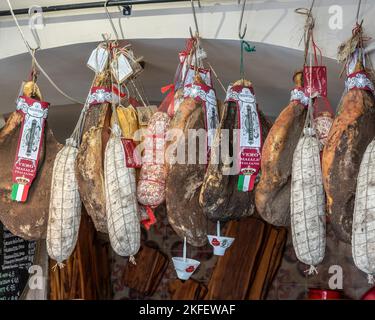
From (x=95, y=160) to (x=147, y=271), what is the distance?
1.63 metres

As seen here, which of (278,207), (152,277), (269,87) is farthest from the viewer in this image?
(152,277)

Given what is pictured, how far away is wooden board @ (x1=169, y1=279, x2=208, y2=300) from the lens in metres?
3.31

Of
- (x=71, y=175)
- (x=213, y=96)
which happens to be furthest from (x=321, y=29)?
Result: (x=71, y=175)

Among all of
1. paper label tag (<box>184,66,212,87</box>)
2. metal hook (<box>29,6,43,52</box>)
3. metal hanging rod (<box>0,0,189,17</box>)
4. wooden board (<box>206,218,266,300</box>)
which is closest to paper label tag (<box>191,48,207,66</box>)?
paper label tag (<box>184,66,212,87</box>)

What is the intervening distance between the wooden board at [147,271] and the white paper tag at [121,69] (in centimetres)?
158

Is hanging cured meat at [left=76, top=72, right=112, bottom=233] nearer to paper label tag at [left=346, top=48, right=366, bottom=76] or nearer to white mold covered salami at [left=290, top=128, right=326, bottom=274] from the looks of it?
white mold covered salami at [left=290, top=128, right=326, bottom=274]

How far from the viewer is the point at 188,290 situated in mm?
3342

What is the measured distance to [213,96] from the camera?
1.92m

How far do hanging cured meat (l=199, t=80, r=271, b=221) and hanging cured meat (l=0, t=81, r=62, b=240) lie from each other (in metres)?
→ 0.55

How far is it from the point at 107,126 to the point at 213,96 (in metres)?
0.33

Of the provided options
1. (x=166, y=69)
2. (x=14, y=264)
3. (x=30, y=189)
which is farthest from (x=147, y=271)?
(x=30, y=189)

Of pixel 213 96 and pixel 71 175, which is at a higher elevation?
pixel 213 96

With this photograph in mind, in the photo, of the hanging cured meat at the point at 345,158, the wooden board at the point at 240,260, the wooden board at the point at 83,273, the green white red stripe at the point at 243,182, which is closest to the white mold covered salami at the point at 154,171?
the green white red stripe at the point at 243,182

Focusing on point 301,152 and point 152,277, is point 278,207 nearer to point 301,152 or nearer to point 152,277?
point 301,152
